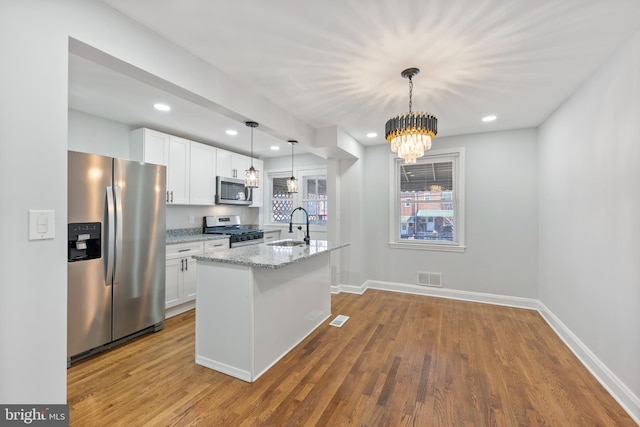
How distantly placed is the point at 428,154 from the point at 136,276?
165 inches

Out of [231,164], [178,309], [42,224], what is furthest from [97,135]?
[42,224]

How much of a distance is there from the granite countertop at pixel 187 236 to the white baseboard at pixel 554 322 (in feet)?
6.79

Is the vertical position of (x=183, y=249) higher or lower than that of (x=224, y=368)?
higher

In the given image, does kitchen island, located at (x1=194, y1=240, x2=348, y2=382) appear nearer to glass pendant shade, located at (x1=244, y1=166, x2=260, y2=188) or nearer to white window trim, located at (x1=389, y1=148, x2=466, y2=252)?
glass pendant shade, located at (x1=244, y1=166, x2=260, y2=188)

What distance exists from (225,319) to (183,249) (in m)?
1.68

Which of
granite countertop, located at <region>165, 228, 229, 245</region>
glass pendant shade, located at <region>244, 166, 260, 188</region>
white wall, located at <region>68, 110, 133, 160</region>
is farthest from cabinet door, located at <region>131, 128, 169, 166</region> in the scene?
glass pendant shade, located at <region>244, 166, 260, 188</region>

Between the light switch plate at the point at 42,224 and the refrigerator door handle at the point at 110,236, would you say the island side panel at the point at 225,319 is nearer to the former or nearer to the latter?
the refrigerator door handle at the point at 110,236

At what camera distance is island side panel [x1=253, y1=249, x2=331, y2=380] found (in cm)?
230

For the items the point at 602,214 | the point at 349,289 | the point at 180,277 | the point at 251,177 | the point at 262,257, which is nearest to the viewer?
the point at 602,214

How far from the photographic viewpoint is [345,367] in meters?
2.40

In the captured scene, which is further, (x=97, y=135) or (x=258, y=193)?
(x=258, y=193)

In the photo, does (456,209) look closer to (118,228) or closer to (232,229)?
(232,229)

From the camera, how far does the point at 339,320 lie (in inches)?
136

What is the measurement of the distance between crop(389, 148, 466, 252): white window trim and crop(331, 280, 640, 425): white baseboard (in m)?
0.64
